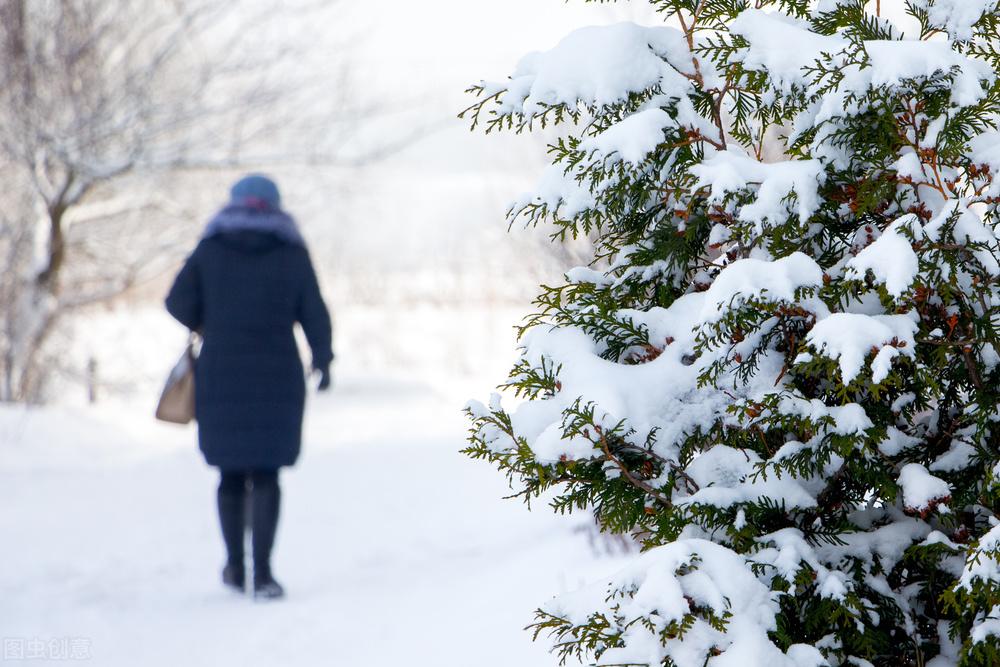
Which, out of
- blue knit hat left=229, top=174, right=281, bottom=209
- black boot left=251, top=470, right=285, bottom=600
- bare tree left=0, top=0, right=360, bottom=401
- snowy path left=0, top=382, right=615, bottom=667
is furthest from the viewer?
bare tree left=0, top=0, right=360, bottom=401

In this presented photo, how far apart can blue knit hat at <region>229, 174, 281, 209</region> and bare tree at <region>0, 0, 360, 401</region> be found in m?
5.34

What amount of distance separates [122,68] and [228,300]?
6.32 metres

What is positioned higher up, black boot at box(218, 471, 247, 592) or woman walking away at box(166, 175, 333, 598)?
woman walking away at box(166, 175, 333, 598)

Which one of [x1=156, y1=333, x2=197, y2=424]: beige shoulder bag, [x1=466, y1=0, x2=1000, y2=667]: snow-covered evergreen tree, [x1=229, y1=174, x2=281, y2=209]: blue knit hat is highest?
[x1=466, y1=0, x2=1000, y2=667]: snow-covered evergreen tree

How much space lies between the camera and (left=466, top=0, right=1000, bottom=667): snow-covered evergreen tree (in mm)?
1816

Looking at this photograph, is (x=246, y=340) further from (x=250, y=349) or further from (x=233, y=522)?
(x=233, y=522)

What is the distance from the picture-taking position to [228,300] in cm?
499

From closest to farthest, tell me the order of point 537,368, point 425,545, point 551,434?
1. point 551,434
2. point 537,368
3. point 425,545

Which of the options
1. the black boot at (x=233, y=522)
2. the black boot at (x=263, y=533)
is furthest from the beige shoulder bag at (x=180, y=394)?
the black boot at (x=263, y=533)

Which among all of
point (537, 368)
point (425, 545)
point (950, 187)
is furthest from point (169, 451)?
point (950, 187)

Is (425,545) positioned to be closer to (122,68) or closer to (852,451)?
(852,451)

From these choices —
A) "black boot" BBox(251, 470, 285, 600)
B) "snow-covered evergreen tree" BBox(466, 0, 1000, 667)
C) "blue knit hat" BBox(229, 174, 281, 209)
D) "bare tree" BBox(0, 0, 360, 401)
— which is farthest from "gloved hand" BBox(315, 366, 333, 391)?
"bare tree" BBox(0, 0, 360, 401)

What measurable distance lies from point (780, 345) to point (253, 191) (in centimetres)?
356

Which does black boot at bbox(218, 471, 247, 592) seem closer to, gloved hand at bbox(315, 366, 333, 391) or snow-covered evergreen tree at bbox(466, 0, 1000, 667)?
gloved hand at bbox(315, 366, 333, 391)
